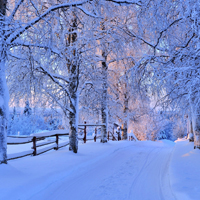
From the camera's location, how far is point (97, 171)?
633 cm

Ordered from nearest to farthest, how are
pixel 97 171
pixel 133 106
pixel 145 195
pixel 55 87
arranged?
1. pixel 145 195
2. pixel 97 171
3. pixel 55 87
4. pixel 133 106

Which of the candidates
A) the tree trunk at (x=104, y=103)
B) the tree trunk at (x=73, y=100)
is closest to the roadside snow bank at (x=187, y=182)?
the tree trunk at (x=73, y=100)

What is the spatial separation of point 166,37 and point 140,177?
196 inches

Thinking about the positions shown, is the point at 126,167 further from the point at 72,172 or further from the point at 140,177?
the point at 72,172

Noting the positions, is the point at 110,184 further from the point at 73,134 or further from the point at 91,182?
the point at 73,134

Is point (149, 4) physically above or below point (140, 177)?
above

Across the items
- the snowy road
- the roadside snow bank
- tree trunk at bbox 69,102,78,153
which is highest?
tree trunk at bbox 69,102,78,153

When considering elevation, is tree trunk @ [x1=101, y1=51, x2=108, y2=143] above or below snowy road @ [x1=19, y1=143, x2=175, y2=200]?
above

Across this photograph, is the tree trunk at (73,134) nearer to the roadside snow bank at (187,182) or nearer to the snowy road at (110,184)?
the snowy road at (110,184)

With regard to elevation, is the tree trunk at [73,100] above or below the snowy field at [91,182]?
above

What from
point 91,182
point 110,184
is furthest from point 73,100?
point 110,184

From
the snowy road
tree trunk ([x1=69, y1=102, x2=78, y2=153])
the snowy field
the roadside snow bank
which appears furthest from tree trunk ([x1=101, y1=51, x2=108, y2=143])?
the roadside snow bank

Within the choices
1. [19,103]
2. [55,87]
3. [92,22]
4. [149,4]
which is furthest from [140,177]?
[19,103]

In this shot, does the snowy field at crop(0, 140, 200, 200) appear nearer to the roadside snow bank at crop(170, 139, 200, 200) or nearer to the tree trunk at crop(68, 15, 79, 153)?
the roadside snow bank at crop(170, 139, 200, 200)
